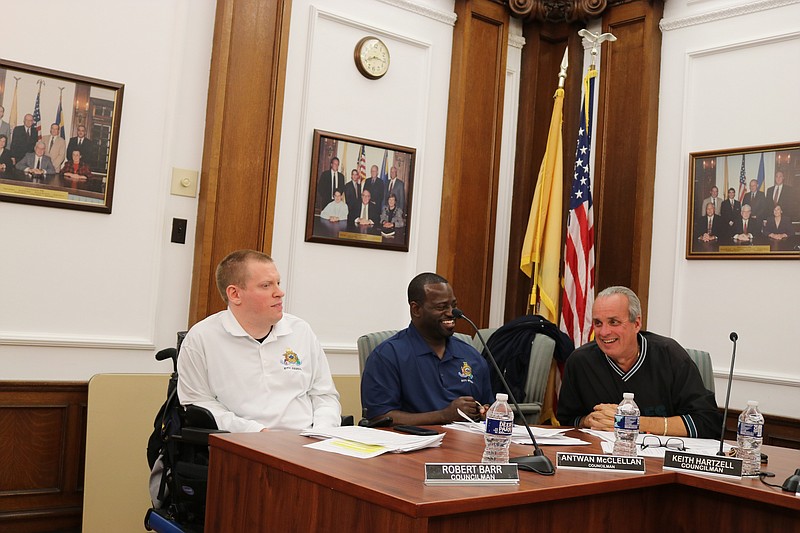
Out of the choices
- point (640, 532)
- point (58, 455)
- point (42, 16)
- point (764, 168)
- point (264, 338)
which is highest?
point (42, 16)

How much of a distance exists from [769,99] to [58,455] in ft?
14.3

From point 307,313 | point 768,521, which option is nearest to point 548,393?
point 307,313

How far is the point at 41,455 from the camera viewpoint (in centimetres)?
417

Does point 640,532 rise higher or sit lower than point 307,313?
lower

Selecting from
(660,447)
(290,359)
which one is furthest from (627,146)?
(290,359)

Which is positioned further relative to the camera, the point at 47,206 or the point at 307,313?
the point at 307,313

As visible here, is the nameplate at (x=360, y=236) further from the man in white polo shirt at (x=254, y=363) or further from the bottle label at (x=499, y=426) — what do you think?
the bottle label at (x=499, y=426)

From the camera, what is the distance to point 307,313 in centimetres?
504

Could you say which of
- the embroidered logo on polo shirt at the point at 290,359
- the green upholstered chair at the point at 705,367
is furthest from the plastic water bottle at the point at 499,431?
the green upholstered chair at the point at 705,367

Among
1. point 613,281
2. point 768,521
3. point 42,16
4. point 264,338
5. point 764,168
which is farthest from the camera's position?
point 613,281

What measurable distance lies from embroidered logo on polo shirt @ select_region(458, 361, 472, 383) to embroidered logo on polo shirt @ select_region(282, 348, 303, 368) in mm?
816

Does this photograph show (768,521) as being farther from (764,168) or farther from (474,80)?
(474,80)

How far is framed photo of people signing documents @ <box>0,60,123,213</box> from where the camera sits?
13.3 ft

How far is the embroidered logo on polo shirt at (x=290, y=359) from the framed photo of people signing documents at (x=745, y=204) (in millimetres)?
2916
